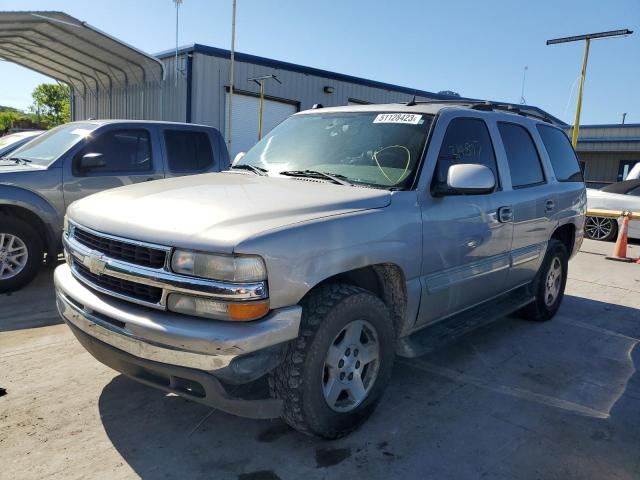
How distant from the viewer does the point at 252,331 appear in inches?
92.1

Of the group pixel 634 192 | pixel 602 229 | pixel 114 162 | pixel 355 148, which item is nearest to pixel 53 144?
pixel 114 162

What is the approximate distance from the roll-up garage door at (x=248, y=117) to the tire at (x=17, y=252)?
442 inches

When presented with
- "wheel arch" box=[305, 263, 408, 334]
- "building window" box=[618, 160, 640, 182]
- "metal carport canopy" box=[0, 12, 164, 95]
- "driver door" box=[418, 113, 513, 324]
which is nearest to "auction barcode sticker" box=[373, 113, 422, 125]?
"driver door" box=[418, 113, 513, 324]

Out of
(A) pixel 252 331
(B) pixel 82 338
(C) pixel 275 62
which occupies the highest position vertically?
(C) pixel 275 62

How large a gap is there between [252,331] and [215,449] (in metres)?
0.91

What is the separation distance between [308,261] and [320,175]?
3.50 feet

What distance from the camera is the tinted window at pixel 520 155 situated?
442 cm

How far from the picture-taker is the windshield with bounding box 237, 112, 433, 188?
3.41 metres

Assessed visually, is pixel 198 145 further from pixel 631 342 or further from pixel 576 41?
pixel 576 41

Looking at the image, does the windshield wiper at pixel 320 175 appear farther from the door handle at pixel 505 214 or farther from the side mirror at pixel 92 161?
the side mirror at pixel 92 161

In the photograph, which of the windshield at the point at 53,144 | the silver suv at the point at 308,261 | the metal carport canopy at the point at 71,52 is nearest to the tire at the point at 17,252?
the windshield at the point at 53,144

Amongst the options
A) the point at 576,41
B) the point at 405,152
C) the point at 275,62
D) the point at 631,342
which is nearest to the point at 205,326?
the point at 405,152

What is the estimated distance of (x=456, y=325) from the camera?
12.3ft

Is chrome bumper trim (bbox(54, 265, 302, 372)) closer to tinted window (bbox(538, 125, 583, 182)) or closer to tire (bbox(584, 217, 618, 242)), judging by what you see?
tinted window (bbox(538, 125, 583, 182))
